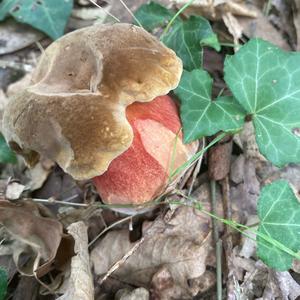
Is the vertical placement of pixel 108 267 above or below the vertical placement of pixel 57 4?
below

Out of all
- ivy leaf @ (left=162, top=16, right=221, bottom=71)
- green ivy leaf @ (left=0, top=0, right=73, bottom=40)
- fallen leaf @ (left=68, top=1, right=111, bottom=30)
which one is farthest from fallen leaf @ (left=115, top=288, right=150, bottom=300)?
fallen leaf @ (left=68, top=1, right=111, bottom=30)

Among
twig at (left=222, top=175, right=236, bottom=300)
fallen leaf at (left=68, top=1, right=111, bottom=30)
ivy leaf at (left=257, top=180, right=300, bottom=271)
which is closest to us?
ivy leaf at (left=257, top=180, right=300, bottom=271)

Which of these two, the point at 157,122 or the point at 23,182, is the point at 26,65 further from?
the point at 157,122

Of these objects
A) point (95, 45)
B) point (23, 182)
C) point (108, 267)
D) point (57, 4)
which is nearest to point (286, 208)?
point (108, 267)

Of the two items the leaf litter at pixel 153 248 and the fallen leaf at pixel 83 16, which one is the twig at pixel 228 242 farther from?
the fallen leaf at pixel 83 16

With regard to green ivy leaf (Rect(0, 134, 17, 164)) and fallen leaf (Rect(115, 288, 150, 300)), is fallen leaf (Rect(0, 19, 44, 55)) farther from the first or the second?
fallen leaf (Rect(115, 288, 150, 300))

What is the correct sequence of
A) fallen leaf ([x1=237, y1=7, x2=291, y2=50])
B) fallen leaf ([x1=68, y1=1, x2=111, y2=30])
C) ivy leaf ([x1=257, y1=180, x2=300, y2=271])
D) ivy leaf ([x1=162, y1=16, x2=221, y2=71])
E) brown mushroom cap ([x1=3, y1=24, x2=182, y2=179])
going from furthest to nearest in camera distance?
fallen leaf ([x1=68, y1=1, x2=111, y2=30])
fallen leaf ([x1=237, y1=7, x2=291, y2=50])
ivy leaf ([x1=162, y1=16, x2=221, y2=71])
ivy leaf ([x1=257, y1=180, x2=300, y2=271])
brown mushroom cap ([x1=3, y1=24, x2=182, y2=179])
